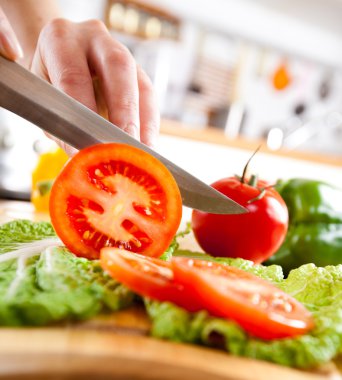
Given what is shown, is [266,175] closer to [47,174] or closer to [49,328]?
[47,174]

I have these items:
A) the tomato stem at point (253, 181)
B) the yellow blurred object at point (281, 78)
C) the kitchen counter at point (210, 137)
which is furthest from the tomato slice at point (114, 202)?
the yellow blurred object at point (281, 78)

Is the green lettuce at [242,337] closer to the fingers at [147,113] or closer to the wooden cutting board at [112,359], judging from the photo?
the wooden cutting board at [112,359]

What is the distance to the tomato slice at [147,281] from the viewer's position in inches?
27.0

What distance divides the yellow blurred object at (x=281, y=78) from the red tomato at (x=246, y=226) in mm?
7241

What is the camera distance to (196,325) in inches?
24.4

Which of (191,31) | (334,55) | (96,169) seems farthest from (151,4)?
(96,169)

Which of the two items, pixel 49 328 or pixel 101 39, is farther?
pixel 101 39

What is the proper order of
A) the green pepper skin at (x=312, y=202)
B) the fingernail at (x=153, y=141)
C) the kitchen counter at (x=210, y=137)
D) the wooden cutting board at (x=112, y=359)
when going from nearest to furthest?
the wooden cutting board at (x=112, y=359) < the fingernail at (x=153, y=141) < the green pepper skin at (x=312, y=202) < the kitchen counter at (x=210, y=137)

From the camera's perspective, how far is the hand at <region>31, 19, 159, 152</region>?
1.17 m

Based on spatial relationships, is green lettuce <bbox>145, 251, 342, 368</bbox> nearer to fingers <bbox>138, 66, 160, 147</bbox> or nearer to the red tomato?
the red tomato

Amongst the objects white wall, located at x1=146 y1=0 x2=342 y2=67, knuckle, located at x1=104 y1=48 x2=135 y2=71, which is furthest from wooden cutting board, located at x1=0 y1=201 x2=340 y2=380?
white wall, located at x1=146 y1=0 x2=342 y2=67

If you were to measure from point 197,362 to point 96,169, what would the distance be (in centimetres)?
46

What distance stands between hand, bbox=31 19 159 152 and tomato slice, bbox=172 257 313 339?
1.64 ft

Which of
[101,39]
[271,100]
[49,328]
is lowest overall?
[271,100]
